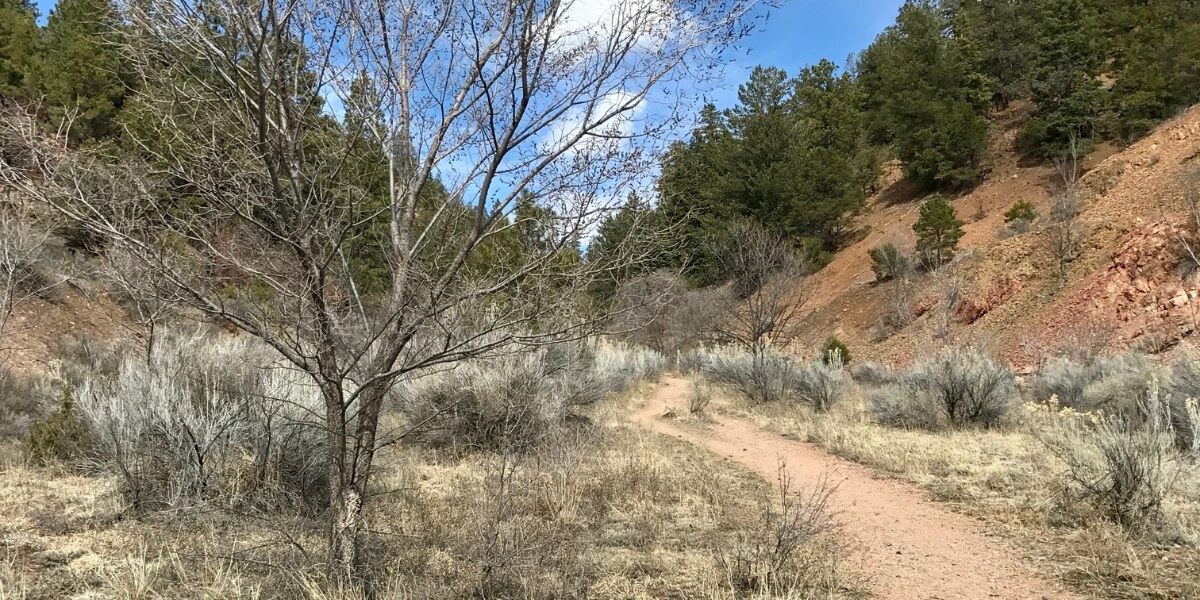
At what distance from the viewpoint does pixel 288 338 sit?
9.93 feet

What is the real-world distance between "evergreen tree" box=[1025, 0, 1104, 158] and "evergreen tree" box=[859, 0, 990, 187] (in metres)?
2.58

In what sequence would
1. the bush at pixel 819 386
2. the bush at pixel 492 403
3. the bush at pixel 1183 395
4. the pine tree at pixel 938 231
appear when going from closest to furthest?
the bush at pixel 1183 395
the bush at pixel 492 403
the bush at pixel 819 386
the pine tree at pixel 938 231

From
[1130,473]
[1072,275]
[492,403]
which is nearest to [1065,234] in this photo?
[1072,275]

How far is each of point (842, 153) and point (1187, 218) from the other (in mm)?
23236

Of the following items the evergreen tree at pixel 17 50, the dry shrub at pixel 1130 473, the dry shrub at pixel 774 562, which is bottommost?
the dry shrub at pixel 774 562

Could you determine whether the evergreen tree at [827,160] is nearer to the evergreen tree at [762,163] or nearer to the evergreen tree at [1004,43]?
the evergreen tree at [762,163]

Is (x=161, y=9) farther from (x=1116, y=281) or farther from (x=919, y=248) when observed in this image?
(x=919, y=248)

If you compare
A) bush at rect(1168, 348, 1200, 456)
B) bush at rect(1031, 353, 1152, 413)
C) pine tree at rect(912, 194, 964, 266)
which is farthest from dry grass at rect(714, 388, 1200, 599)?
pine tree at rect(912, 194, 964, 266)

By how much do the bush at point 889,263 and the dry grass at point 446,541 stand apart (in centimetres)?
2352

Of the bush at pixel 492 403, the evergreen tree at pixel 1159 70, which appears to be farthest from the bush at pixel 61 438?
the evergreen tree at pixel 1159 70

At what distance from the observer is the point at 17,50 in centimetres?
1977

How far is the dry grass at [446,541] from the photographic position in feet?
11.8

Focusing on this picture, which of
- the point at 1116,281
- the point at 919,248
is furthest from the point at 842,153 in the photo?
the point at 1116,281

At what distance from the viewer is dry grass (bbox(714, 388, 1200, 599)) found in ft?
12.7
